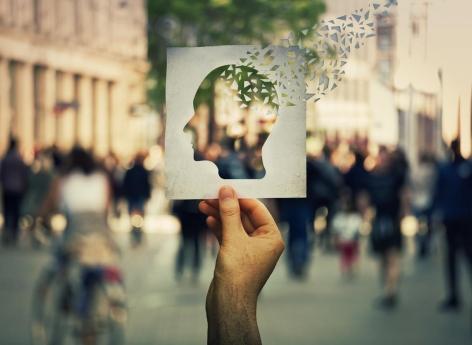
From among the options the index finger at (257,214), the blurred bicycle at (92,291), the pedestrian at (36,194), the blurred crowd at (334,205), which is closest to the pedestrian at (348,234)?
the blurred crowd at (334,205)

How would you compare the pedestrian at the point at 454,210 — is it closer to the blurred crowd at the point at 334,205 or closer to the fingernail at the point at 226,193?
the blurred crowd at the point at 334,205

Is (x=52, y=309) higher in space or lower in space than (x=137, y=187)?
lower

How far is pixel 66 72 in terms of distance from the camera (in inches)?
2048

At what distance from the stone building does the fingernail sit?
33.7 m

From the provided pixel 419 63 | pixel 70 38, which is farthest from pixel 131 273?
pixel 70 38

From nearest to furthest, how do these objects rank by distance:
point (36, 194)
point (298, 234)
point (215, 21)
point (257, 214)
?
point (257, 214), point (298, 234), point (36, 194), point (215, 21)

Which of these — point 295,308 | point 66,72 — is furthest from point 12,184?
point 66,72

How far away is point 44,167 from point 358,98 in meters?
82.8

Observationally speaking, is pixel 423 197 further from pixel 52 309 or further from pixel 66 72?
pixel 66 72

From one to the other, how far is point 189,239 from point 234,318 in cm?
1435

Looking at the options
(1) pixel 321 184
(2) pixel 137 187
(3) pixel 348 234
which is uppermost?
(1) pixel 321 184

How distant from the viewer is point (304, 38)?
2371 millimetres

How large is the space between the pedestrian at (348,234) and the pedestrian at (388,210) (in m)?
2.17

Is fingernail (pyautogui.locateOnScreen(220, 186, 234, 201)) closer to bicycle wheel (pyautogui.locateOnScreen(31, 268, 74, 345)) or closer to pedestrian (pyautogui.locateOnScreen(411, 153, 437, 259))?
bicycle wheel (pyautogui.locateOnScreen(31, 268, 74, 345))
